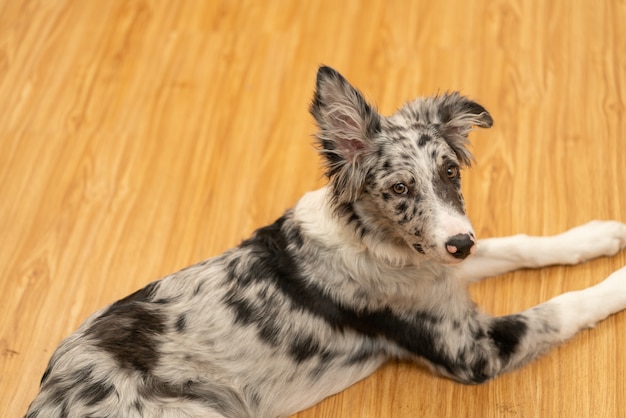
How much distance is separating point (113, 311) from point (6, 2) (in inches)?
118

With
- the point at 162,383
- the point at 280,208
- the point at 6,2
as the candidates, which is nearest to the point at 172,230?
the point at 280,208

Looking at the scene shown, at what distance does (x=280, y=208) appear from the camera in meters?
3.96

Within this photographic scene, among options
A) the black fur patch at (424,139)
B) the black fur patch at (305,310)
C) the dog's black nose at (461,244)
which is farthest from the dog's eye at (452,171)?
the black fur patch at (305,310)

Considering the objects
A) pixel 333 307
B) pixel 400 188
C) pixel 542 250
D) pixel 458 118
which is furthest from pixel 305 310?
pixel 542 250

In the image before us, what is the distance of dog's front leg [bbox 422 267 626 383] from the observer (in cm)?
309

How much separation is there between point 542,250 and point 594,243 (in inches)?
9.0

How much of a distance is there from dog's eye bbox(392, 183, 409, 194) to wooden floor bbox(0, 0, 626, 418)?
873mm

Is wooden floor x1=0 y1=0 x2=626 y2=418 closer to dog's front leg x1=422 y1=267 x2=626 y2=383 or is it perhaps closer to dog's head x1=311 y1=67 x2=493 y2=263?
dog's front leg x1=422 y1=267 x2=626 y2=383

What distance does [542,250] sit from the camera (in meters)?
3.50

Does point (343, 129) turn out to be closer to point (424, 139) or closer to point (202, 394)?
point (424, 139)

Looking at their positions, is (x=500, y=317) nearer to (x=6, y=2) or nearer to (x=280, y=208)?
(x=280, y=208)

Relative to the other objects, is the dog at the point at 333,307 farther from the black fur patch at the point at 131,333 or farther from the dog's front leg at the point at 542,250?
the dog's front leg at the point at 542,250

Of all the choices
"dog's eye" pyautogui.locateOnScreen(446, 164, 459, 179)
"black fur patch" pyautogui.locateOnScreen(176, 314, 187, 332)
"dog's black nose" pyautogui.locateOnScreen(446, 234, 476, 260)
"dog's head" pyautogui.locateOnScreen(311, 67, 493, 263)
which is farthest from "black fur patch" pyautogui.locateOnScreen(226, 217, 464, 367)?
"dog's eye" pyautogui.locateOnScreen(446, 164, 459, 179)

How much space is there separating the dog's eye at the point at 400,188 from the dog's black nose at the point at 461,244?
9.8 inches
